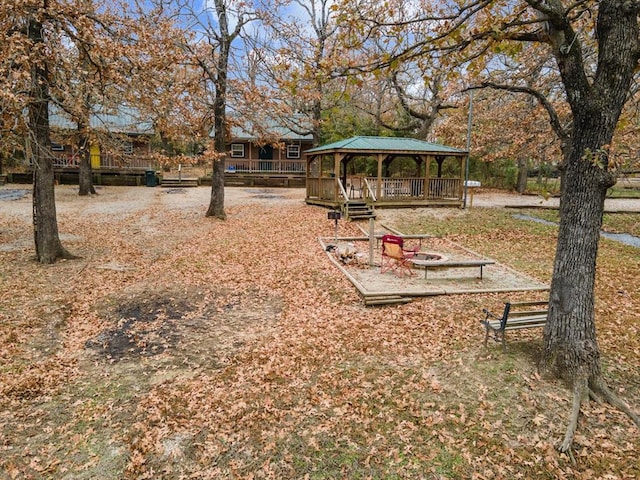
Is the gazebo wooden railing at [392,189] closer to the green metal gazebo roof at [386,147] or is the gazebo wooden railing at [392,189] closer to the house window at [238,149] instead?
the green metal gazebo roof at [386,147]

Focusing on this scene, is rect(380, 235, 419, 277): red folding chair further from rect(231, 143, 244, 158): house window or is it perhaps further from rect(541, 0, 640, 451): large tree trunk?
rect(231, 143, 244, 158): house window

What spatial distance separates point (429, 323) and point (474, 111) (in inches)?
849

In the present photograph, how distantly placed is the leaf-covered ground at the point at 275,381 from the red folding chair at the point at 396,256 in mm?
1333

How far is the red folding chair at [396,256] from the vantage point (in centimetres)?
995

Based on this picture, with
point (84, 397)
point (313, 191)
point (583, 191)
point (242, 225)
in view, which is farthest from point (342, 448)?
point (313, 191)

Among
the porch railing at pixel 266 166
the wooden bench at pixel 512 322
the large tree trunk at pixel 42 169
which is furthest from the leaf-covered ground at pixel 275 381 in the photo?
the porch railing at pixel 266 166

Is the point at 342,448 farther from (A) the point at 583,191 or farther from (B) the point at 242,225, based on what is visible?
(B) the point at 242,225

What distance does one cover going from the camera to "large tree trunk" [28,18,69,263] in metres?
9.59

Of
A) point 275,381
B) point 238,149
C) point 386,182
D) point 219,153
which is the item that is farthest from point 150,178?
point 275,381

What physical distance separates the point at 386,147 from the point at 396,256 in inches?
449

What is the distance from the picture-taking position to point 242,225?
1686 cm

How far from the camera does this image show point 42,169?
10.2 metres

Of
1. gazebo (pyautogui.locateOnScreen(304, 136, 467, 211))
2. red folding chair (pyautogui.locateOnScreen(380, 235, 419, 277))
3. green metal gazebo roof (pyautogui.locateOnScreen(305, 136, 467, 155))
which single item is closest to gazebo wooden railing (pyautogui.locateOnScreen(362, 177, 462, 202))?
gazebo (pyautogui.locateOnScreen(304, 136, 467, 211))

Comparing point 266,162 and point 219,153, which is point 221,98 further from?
point 266,162
